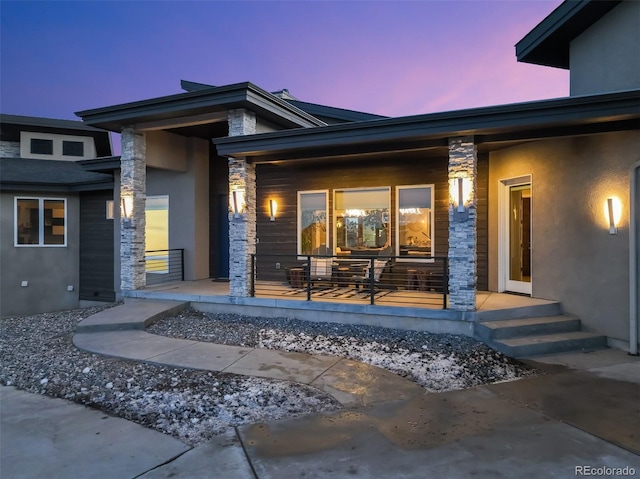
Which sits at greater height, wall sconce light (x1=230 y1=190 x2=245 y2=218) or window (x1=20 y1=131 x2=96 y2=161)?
window (x1=20 y1=131 x2=96 y2=161)

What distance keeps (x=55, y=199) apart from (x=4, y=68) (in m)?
48.2

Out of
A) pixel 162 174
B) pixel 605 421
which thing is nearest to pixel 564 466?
pixel 605 421

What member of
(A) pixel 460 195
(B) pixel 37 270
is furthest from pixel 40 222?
(A) pixel 460 195

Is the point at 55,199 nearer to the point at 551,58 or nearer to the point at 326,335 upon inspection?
the point at 326,335

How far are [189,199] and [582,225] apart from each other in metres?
9.21

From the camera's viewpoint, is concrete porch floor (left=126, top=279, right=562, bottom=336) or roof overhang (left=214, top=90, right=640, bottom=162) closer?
roof overhang (left=214, top=90, right=640, bottom=162)

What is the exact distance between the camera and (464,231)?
23.4 ft

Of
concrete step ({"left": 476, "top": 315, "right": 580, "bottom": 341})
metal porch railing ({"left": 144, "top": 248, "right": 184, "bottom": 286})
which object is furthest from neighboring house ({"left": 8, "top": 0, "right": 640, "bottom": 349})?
concrete step ({"left": 476, "top": 315, "right": 580, "bottom": 341})

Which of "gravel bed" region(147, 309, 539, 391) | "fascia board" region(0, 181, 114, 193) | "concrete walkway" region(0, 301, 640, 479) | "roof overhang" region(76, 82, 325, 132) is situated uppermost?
"roof overhang" region(76, 82, 325, 132)

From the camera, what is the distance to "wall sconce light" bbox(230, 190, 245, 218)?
886 cm

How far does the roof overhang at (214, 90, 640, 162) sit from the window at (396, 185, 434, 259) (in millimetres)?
1862

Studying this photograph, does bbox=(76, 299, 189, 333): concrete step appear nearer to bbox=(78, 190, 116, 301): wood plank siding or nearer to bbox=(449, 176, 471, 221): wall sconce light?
bbox=(78, 190, 116, 301): wood plank siding

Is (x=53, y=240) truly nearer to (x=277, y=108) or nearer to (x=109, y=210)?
(x=109, y=210)

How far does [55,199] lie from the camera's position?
1350 centimetres
